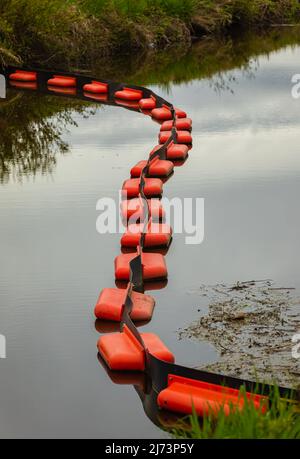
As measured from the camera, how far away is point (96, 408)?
5.40 m

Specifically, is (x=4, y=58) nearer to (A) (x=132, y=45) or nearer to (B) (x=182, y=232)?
(A) (x=132, y=45)

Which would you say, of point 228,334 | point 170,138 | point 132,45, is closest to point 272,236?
point 228,334

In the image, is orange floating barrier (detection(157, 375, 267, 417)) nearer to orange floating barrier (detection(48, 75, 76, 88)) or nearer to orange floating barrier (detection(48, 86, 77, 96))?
orange floating barrier (detection(48, 86, 77, 96))

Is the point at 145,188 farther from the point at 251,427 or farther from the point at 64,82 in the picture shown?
the point at 64,82

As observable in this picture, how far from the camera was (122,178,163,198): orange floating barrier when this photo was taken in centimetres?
994

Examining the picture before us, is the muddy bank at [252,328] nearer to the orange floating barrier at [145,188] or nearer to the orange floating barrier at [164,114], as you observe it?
the orange floating barrier at [145,188]

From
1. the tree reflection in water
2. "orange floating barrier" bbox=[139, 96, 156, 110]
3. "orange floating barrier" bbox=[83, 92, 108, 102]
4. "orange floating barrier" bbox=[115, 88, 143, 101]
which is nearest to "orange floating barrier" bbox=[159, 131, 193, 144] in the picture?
the tree reflection in water

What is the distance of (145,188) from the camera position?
32.8 ft

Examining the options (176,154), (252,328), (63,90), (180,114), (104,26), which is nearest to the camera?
(252,328)

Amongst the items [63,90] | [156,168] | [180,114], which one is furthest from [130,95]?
[156,168]

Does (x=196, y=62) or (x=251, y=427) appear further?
(x=196, y=62)

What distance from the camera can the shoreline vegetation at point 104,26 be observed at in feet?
61.8

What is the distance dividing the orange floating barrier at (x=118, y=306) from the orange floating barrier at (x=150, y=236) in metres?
1.31

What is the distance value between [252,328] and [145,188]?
3.76m
